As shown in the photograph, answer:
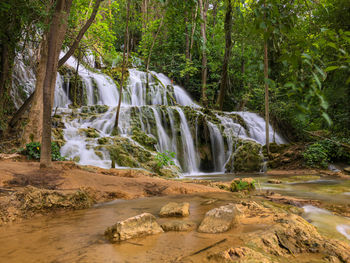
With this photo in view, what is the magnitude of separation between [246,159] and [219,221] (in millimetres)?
11993

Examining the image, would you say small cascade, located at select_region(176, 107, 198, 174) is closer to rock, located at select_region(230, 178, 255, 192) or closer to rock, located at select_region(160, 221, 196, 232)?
rock, located at select_region(230, 178, 255, 192)

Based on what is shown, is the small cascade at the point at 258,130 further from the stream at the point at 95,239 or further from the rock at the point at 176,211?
the rock at the point at 176,211

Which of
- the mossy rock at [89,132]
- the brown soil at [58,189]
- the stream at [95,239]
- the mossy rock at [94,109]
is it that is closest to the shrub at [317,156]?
the brown soil at [58,189]

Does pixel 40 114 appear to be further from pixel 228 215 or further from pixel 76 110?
pixel 228 215

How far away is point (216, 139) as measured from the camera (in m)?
15.4

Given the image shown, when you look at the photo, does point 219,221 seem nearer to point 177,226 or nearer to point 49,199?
point 177,226

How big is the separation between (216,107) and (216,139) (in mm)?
5251

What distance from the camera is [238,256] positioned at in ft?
6.61

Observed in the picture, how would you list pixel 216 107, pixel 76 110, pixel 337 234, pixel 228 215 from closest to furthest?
pixel 228 215, pixel 337 234, pixel 76 110, pixel 216 107

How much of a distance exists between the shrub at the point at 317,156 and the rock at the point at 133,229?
13.1 meters

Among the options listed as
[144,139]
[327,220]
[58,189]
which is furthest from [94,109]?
[327,220]

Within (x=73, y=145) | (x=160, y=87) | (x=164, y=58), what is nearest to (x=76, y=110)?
(x=73, y=145)

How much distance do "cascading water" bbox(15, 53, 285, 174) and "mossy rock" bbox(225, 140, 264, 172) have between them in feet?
1.64

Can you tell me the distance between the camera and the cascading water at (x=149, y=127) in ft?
36.3
